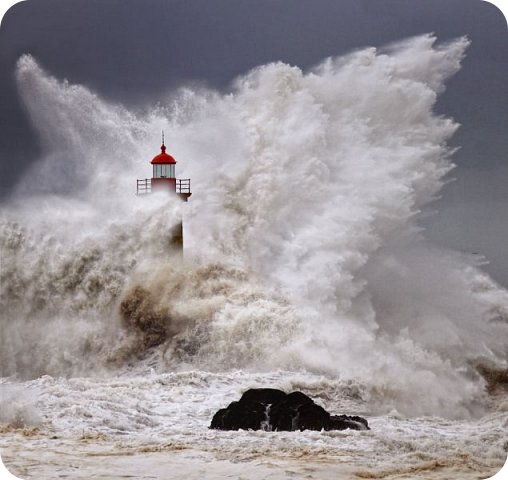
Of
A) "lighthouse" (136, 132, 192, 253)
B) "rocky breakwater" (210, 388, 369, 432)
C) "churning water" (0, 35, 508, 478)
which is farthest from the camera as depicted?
"lighthouse" (136, 132, 192, 253)

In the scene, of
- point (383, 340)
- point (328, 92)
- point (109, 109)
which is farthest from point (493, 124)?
point (109, 109)

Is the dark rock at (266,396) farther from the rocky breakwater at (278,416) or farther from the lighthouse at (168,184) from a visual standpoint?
the lighthouse at (168,184)

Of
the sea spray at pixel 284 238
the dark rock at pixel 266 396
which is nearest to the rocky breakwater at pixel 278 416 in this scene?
the dark rock at pixel 266 396

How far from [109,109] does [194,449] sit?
2565 mm

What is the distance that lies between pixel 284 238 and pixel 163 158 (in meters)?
1.07

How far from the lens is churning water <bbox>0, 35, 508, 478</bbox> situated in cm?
776

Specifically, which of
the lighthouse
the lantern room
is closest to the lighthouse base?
the lighthouse

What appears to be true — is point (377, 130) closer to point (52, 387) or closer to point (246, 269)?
point (246, 269)

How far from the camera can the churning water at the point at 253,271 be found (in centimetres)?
776

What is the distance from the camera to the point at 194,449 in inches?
296

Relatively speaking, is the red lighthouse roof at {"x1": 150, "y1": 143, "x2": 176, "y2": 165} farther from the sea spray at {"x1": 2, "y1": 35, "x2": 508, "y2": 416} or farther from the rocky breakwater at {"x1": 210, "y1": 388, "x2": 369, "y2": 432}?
the rocky breakwater at {"x1": 210, "y1": 388, "x2": 369, "y2": 432}

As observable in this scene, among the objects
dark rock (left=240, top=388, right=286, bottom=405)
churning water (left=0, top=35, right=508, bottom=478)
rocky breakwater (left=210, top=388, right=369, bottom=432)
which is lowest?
rocky breakwater (left=210, top=388, right=369, bottom=432)

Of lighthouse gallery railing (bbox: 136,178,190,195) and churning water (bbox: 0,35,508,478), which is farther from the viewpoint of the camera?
lighthouse gallery railing (bbox: 136,178,190,195)

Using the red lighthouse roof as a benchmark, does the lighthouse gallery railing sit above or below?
below
